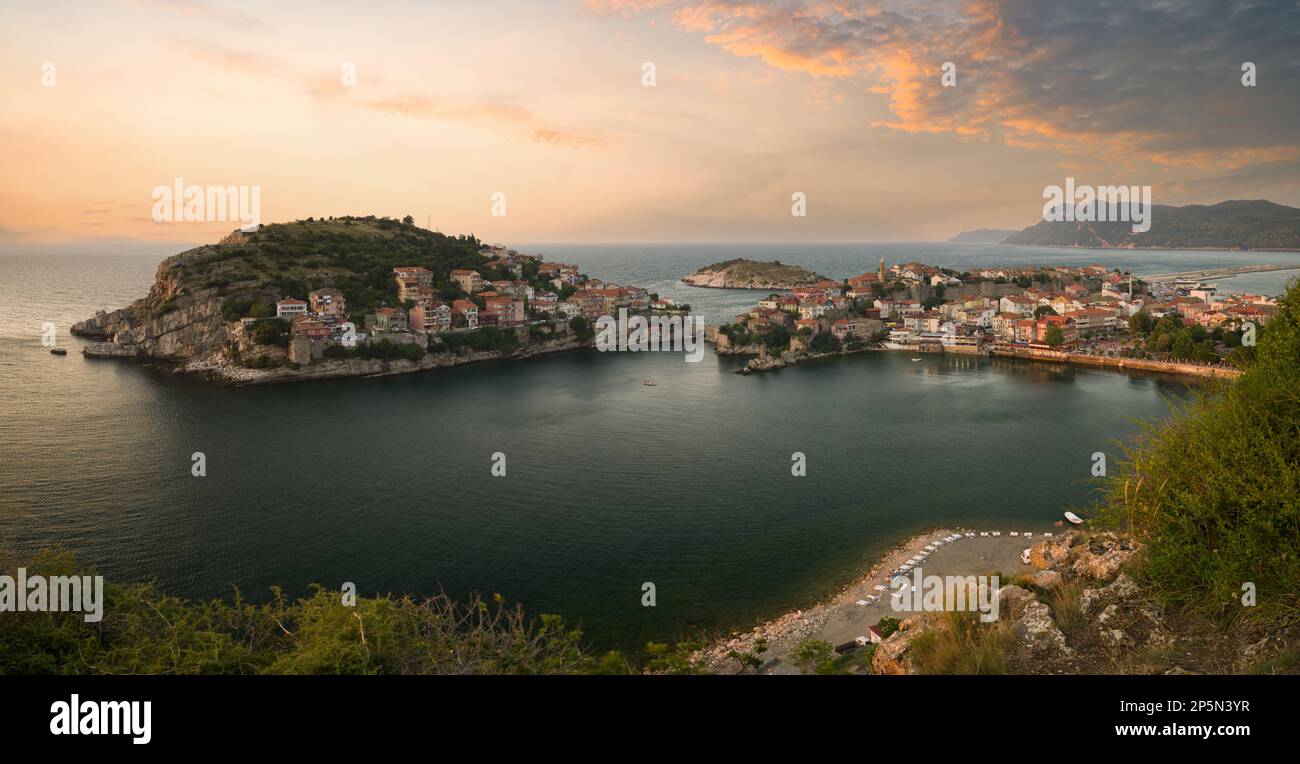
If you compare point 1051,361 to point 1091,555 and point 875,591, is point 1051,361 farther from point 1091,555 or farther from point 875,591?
point 1091,555

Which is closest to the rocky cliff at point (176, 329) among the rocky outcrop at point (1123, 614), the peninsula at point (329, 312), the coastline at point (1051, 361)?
the peninsula at point (329, 312)

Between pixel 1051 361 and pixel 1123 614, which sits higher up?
pixel 1051 361

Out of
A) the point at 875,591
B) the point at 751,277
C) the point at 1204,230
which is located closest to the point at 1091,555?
the point at 875,591

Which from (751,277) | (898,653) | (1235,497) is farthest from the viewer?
(751,277)

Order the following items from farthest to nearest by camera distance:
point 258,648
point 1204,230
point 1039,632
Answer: point 1204,230
point 258,648
point 1039,632

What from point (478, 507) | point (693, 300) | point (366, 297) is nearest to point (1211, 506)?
point (478, 507)

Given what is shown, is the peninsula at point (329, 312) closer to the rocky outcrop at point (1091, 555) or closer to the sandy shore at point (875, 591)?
the sandy shore at point (875, 591)
